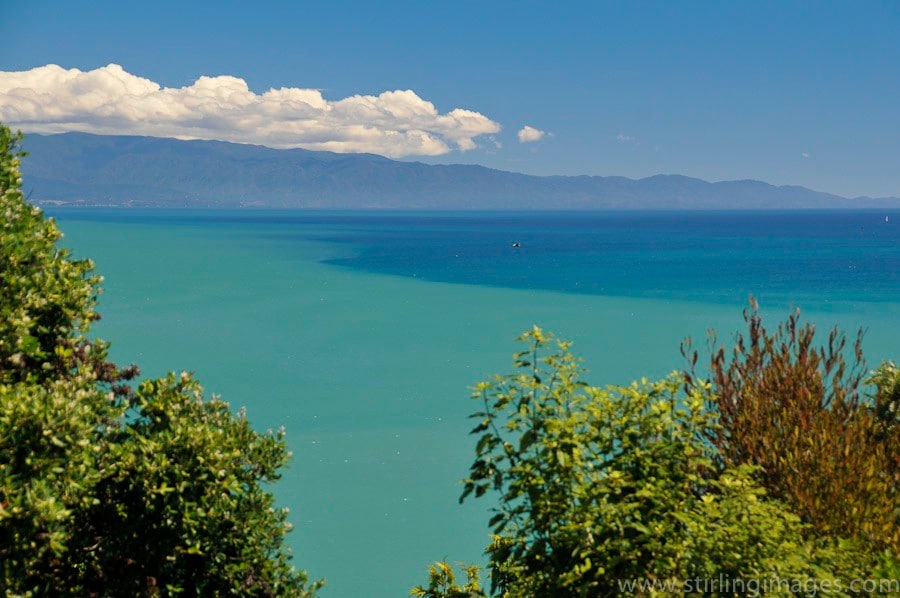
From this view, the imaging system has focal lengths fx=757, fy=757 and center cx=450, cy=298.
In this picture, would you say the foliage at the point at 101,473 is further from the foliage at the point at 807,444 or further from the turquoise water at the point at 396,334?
the turquoise water at the point at 396,334

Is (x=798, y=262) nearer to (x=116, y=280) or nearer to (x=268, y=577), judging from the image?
(x=116, y=280)

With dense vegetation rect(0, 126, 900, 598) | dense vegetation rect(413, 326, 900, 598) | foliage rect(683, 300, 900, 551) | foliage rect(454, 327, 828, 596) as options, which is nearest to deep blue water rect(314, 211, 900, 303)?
foliage rect(683, 300, 900, 551)

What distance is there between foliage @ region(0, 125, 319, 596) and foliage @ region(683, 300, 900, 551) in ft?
16.5

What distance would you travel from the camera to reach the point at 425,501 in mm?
22422

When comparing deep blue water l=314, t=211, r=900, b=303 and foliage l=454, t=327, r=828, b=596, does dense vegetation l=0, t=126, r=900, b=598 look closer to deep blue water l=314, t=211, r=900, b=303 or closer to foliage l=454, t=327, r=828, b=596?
foliage l=454, t=327, r=828, b=596

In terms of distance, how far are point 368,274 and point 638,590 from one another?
77289mm

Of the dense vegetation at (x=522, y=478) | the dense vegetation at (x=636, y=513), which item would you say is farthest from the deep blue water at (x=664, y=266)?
the dense vegetation at (x=636, y=513)

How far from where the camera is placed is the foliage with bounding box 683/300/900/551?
757cm

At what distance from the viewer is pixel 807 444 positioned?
8.39 m

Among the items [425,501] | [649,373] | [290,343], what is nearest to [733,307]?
[649,373]

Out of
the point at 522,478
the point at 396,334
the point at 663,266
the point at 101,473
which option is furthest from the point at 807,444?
the point at 663,266

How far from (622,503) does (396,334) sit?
42013mm

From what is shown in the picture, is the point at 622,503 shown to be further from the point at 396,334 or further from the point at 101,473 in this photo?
the point at 396,334

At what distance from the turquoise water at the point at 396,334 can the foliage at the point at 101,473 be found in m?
10.7
